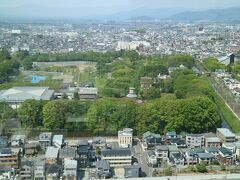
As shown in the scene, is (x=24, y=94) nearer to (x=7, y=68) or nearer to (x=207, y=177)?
(x=7, y=68)

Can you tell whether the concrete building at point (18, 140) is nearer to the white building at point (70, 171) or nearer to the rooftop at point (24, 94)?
the white building at point (70, 171)

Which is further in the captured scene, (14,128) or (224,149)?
(14,128)

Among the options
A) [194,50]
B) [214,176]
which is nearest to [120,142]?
[214,176]

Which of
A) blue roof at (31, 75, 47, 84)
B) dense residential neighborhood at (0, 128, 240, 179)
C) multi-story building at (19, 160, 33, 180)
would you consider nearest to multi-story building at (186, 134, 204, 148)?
dense residential neighborhood at (0, 128, 240, 179)

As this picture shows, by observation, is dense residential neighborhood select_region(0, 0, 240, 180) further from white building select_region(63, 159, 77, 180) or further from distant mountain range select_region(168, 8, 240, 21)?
distant mountain range select_region(168, 8, 240, 21)

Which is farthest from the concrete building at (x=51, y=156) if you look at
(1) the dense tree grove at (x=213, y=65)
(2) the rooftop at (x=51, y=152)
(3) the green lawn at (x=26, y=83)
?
(1) the dense tree grove at (x=213, y=65)

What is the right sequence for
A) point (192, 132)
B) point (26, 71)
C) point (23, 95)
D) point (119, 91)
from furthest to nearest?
1. point (26, 71)
2. point (119, 91)
3. point (23, 95)
4. point (192, 132)

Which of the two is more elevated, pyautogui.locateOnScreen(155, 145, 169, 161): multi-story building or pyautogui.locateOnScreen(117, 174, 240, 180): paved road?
pyautogui.locateOnScreen(155, 145, 169, 161): multi-story building

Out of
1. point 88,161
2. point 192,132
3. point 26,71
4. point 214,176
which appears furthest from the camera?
point 26,71

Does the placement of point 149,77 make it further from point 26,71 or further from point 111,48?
point 111,48
